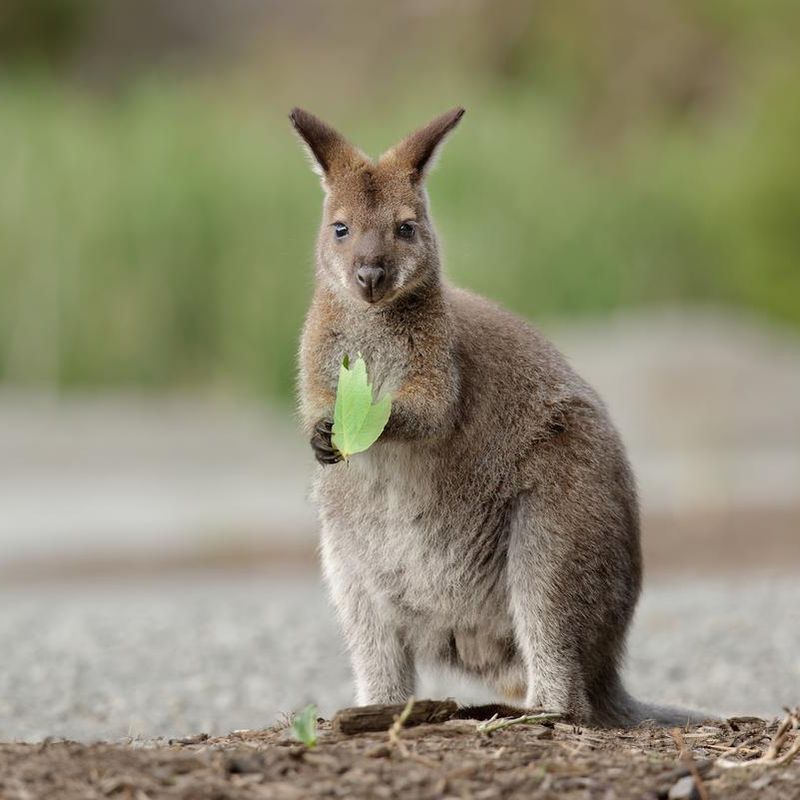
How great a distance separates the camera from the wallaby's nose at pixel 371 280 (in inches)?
205

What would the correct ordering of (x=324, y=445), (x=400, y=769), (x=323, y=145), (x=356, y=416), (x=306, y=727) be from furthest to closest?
(x=323, y=145)
(x=324, y=445)
(x=356, y=416)
(x=306, y=727)
(x=400, y=769)

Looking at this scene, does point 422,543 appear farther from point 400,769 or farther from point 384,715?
point 400,769

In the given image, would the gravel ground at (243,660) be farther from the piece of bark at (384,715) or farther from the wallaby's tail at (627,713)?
the piece of bark at (384,715)

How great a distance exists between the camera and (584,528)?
5391mm

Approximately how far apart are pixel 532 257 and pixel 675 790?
1478 cm

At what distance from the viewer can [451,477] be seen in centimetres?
543

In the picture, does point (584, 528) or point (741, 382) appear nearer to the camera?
point (584, 528)

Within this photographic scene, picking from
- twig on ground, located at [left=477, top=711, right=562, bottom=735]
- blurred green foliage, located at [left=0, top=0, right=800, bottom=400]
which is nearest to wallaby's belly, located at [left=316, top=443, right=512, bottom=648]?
twig on ground, located at [left=477, top=711, right=562, bottom=735]

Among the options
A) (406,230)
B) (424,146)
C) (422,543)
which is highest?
(424,146)

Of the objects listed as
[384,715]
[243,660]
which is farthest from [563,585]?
[243,660]

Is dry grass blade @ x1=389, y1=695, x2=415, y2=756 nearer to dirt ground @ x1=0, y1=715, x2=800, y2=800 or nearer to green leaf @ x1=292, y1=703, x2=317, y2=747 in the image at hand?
dirt ground @ x1=0, y1=715, x2=800, y2=800

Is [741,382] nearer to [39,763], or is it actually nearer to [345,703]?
[345,703]

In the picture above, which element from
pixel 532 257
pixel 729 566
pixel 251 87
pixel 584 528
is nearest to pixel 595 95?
pixel 251 87

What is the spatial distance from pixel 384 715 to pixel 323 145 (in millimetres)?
2097
